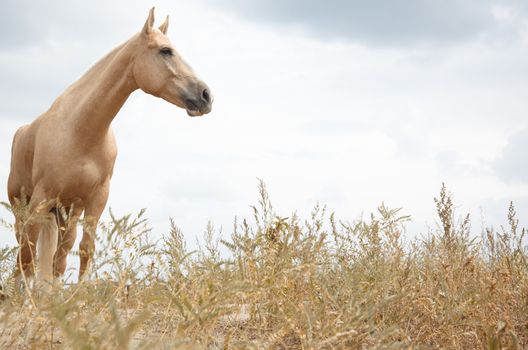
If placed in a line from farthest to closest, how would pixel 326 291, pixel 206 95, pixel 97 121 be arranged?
pixel 97 121 → pixel 206 95 → pixel 326 291

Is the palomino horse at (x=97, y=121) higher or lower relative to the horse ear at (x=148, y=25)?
lower

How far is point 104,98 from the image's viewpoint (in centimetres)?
546

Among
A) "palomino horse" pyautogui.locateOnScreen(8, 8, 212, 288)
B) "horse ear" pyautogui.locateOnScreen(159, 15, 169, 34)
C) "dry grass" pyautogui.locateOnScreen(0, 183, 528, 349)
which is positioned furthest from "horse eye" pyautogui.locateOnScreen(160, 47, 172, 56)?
"dry grass" pyautogui.locateOnScreen(0, 183, 528, 349)

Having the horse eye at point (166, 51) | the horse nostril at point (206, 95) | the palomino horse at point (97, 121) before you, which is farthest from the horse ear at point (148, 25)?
the horse nostril at point (206, 95)

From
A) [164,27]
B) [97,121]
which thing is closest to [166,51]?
[164,27]

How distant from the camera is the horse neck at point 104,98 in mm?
5438

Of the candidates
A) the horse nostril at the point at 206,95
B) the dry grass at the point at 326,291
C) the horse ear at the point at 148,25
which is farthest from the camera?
the horse ear at the point at 148,25

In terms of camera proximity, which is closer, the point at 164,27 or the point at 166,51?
the point at 166,51

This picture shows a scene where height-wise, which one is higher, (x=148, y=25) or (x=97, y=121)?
(x=148, y=25)

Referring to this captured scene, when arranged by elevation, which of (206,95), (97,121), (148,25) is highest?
(148,25)

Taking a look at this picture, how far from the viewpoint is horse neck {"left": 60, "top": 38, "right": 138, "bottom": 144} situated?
5.44m

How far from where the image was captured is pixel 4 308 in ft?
7.55

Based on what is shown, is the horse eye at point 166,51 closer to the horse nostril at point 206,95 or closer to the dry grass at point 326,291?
the horse nostril at point 206,95

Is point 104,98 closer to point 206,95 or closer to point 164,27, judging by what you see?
point 206,95
